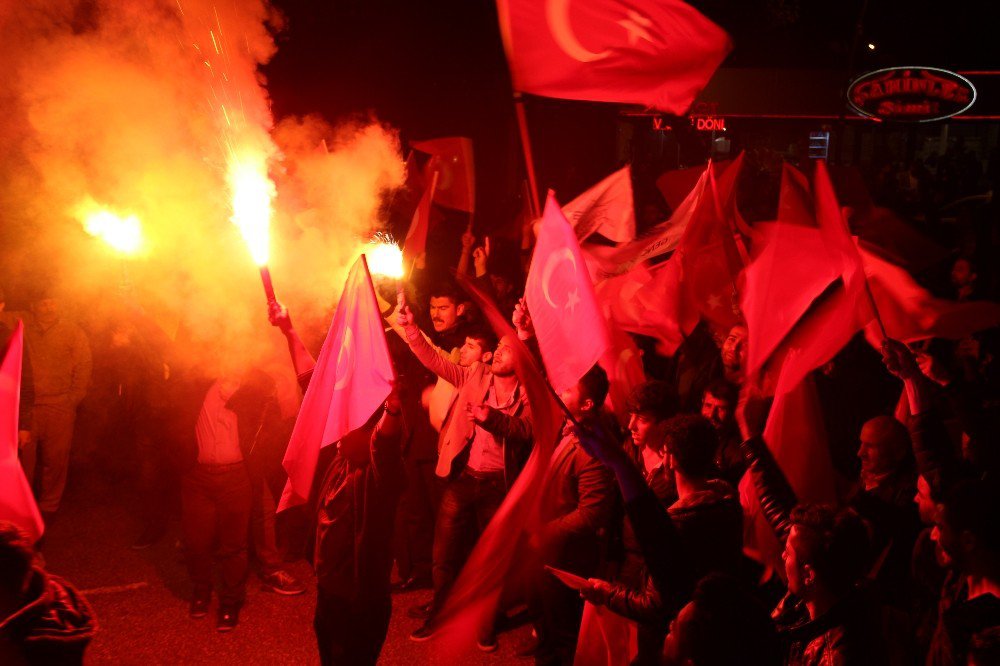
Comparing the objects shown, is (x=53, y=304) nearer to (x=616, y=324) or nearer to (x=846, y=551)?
(x=616, y=324)

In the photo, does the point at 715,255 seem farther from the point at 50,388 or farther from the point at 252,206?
the point at 50,388

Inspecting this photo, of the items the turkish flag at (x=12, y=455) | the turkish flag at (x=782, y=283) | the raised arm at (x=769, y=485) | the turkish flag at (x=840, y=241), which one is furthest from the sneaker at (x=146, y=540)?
the turkish flag at (x=840, y=241)

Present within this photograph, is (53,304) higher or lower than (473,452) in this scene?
higher

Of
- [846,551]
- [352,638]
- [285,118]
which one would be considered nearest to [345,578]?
[352,638]

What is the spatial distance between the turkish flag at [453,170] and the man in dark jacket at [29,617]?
718cm

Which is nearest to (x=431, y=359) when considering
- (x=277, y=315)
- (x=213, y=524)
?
Result: (x=277, y=315)

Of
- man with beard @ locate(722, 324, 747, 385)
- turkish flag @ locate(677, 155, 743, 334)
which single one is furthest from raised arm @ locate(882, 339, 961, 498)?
turkish flag @ locate(677, 155, 743, 334)

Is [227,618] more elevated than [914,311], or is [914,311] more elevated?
[914,311]

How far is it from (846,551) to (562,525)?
2030 millimetres

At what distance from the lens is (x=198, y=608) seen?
19.0ft

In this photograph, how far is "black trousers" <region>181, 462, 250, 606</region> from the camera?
5.80m

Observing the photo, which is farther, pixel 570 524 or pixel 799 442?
pixel 799 442

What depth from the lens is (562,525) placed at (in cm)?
452

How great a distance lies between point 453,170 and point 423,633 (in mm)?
5736
